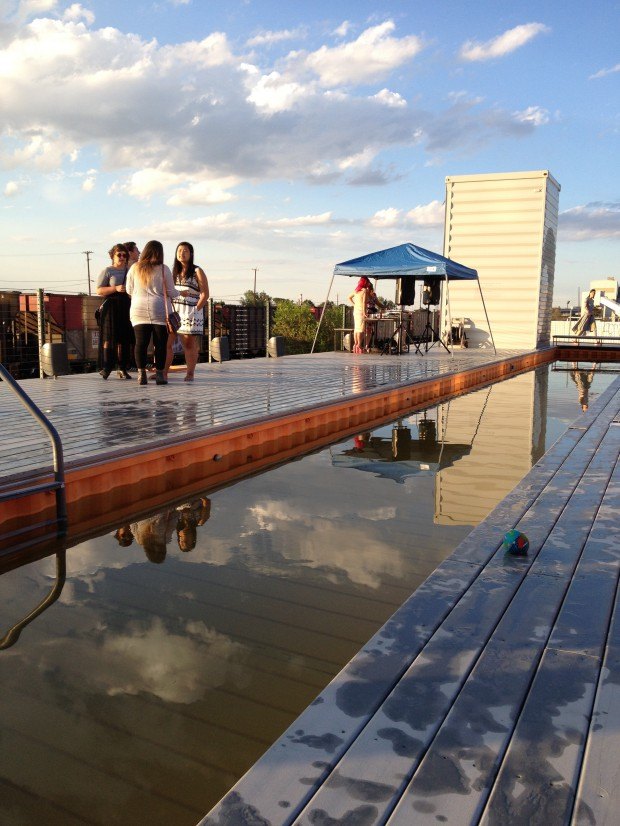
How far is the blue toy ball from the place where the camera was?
3131 millimetres

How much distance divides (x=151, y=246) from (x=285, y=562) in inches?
178

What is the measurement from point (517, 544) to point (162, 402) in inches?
173

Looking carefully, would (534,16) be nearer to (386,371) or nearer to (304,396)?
(386,371)

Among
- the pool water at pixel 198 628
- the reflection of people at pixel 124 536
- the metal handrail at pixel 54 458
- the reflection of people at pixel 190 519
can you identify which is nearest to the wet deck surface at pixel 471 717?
the pool water at pixel 198 628

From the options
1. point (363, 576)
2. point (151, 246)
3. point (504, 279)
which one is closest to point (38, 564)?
point (363, 576)

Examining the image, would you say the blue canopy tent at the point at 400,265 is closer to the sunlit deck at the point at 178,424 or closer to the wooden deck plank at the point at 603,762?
the sunlit deck at the point at 178,424

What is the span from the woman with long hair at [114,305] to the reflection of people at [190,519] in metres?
3.71

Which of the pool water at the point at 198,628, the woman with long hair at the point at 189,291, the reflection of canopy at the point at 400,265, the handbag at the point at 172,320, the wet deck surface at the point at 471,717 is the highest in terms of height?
the reflection of canopy at the point at 400,265

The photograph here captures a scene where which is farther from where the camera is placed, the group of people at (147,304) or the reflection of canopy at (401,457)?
the group of people at (147,304)

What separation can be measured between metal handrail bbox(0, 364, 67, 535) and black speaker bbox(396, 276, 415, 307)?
1165 cm

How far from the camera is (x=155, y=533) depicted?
4.26 metres

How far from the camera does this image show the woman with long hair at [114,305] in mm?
7820

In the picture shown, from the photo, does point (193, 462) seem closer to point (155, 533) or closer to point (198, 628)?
Result: point (155, 533)

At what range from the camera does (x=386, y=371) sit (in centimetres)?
1112
